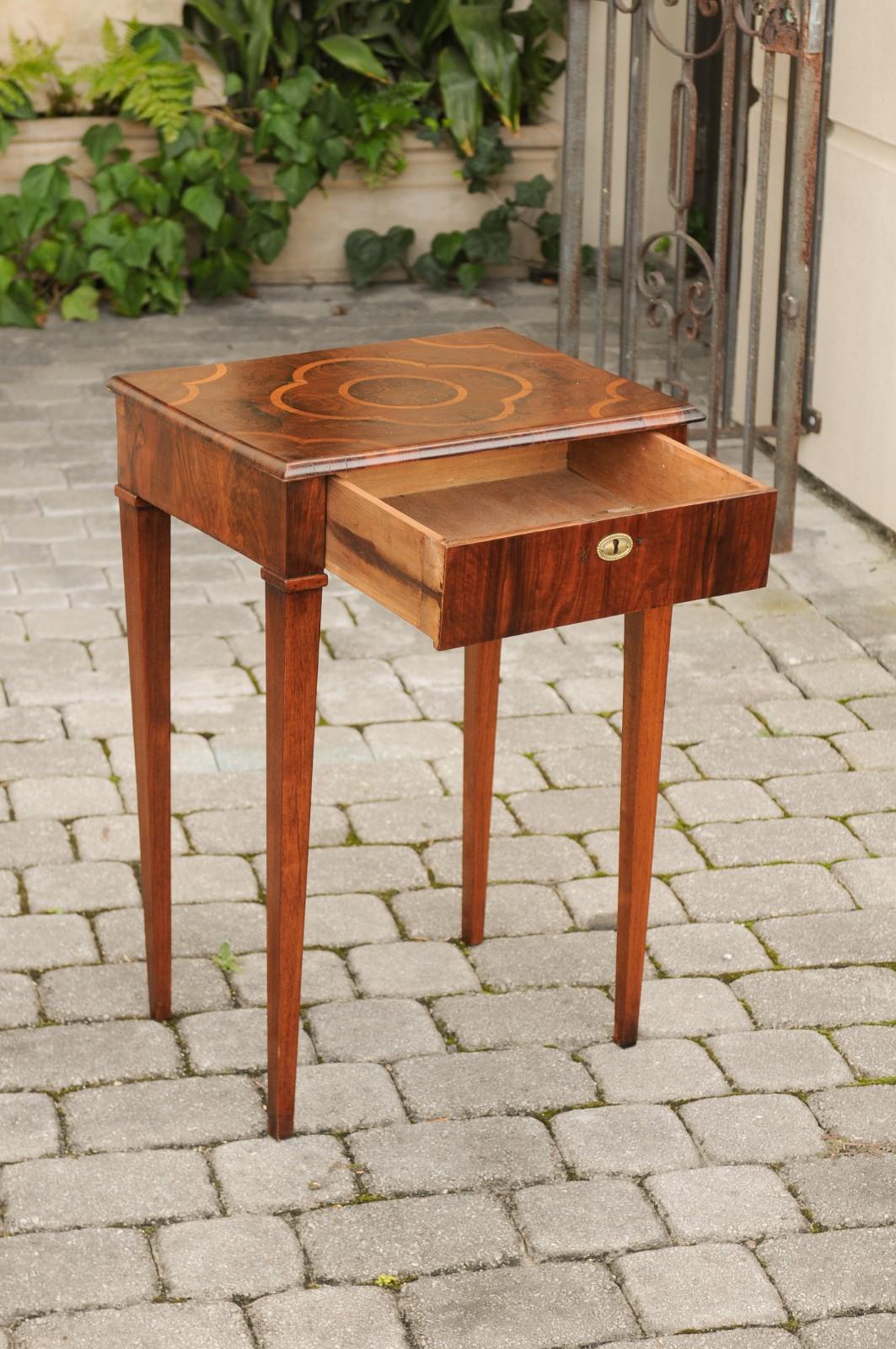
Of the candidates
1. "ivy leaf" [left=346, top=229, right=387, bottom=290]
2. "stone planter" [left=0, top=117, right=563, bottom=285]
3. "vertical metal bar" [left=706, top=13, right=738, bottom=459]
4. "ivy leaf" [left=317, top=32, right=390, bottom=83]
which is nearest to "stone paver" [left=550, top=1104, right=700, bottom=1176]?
"vertical metal bar" [left=706, top=13, right=738, bottom=459]

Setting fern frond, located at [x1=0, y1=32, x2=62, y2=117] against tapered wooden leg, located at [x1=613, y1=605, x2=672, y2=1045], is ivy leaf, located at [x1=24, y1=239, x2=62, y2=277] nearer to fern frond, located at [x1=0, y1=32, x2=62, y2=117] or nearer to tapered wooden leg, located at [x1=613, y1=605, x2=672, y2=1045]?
fern frond, located at [x1=0, y1=32, x2=62, y2=117]

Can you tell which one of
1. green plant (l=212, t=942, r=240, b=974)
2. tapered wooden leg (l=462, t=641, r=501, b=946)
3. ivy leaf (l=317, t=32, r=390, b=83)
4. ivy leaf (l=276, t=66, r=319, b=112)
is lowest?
green plant (l=212, t=942, r=240, b=974)

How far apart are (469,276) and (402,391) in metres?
5.24

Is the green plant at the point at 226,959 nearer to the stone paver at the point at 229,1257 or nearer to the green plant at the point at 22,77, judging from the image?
the stone paver at the point at 229,1257

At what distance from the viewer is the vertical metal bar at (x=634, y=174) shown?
5.68 metres

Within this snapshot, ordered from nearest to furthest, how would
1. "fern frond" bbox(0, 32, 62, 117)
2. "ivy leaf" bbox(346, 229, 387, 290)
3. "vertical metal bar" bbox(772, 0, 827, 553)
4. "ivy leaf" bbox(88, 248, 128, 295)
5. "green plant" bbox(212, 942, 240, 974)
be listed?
"green plant" bbox(212, 942, 240, 974) → "vertical metal bar" bbox(772, 0, 827, 553) → "ivy leaf" bbox(88, 248, 128, 295) → "fern frond" bbox(0, 32, 62, 117) → "ivy leaf" bbox(346, 229, 387, 290)

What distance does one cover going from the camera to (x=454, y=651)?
15.5 feet

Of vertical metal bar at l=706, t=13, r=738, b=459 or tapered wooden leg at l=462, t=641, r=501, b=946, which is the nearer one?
tapered wooden leg at l=462, t=641, r=501, b=946

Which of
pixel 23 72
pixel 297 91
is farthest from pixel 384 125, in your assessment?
pixel 23 72

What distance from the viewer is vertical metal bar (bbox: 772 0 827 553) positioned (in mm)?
4859

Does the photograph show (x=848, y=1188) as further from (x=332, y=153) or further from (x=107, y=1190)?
(x=332, y=153)

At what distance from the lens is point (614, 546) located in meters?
2.49

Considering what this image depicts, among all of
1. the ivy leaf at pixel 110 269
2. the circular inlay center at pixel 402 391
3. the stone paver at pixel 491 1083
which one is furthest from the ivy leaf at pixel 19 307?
the stone paver at pixel 491 1083

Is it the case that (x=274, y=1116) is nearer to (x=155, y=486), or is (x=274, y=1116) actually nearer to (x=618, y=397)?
(x=155, y=486)
